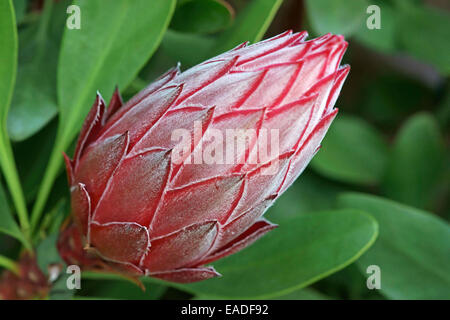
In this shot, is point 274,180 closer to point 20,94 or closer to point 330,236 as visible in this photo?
point 330,236

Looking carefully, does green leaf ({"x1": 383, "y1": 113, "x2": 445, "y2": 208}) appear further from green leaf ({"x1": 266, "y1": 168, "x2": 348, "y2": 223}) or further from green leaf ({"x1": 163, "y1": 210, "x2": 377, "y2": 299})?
green leaf ({"x1": 163, "y1": 210, "x2": 377, "y2": 299})

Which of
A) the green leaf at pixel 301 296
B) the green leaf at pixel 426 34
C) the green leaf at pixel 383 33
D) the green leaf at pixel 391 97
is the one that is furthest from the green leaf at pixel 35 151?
the green leaf at pixel 391 97

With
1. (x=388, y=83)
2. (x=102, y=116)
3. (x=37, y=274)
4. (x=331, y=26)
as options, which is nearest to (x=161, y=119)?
(x=102, y=116)

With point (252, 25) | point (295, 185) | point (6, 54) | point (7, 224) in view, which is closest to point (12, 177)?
point (7, 224)

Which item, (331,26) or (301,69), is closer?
(301,69)

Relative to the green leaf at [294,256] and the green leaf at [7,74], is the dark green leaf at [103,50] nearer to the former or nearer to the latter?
the green leaf at [7,74]

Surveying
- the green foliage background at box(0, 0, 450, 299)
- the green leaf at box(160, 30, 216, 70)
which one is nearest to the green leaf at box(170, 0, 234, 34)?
the green foliage background at box(0, 0, 450, 299)
